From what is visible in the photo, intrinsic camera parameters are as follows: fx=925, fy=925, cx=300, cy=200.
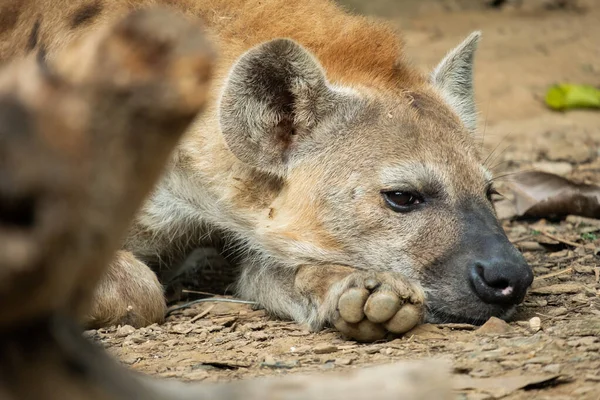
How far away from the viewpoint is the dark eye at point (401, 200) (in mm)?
3740

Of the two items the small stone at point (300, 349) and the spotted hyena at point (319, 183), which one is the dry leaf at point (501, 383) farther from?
the small stone at point (300, 349)

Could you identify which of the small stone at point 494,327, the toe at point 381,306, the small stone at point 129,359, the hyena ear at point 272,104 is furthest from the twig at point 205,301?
the small stone at point 494,327

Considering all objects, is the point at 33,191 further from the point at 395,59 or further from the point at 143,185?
the point at 395,59

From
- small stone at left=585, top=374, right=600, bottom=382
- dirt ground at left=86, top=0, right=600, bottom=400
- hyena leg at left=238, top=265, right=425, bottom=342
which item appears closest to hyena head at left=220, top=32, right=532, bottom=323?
hyena leg at left=238, top=265, right=425, bottom=342

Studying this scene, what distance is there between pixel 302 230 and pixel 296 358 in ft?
2.62

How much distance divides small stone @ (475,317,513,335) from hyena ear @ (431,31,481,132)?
1342mm

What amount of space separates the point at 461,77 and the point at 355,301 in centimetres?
170

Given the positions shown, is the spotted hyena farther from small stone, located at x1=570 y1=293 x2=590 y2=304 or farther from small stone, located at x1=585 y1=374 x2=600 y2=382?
small stone, located at x1=585 y1=374 x2=600 y2=382

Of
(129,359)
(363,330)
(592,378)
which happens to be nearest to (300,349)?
(363,330)

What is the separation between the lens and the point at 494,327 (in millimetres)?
3369

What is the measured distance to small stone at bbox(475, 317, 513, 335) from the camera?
132 inches

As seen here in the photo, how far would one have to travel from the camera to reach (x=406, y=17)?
9.73 meters

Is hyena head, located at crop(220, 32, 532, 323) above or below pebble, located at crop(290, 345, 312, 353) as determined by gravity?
above

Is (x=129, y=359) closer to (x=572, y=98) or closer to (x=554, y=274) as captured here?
(x=554, y=274)
